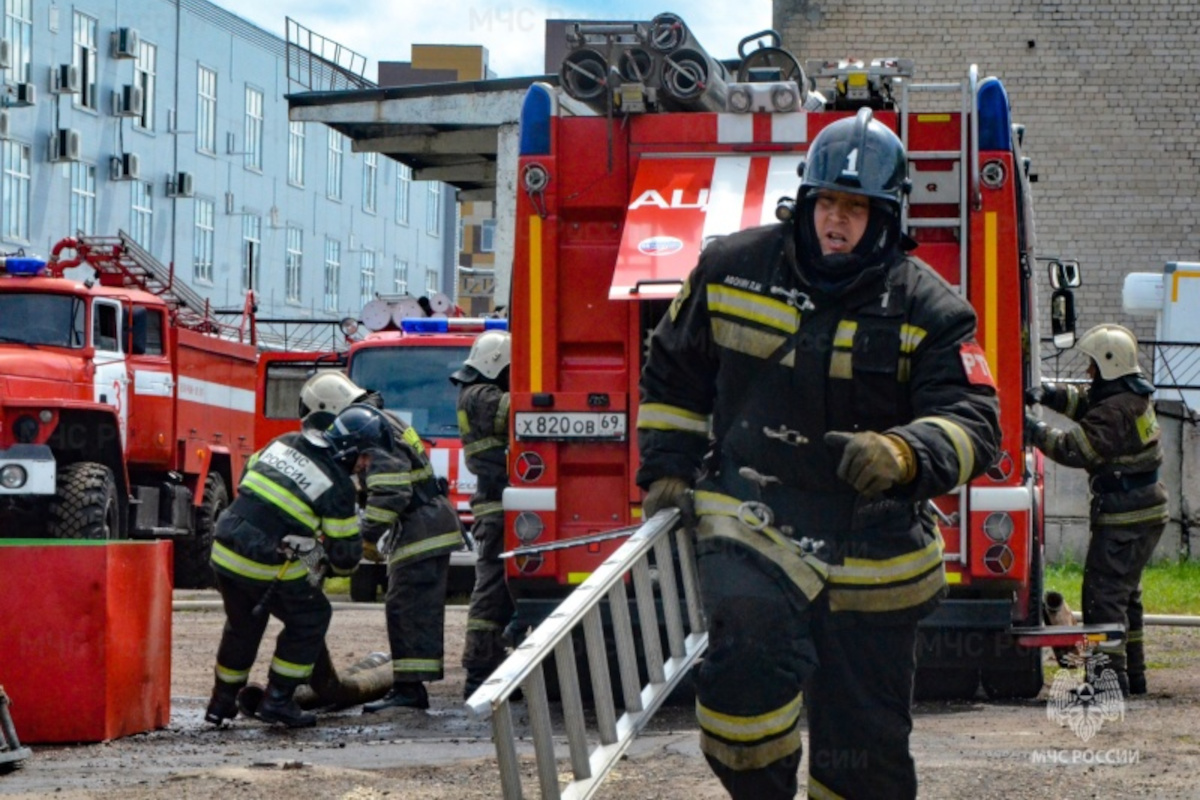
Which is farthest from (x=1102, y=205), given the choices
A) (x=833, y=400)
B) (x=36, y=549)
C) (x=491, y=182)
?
(x=833, y=400)

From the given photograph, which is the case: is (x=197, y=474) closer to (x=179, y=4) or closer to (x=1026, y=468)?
(x=1026, y=468)

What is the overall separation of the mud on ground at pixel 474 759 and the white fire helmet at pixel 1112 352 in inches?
61.7

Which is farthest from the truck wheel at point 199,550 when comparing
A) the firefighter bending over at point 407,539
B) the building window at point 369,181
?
the building window at point 369,181

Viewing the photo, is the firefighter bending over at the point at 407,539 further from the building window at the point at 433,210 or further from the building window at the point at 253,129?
the building window at the point at 433,210

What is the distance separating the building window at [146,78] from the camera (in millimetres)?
Answer: 39906

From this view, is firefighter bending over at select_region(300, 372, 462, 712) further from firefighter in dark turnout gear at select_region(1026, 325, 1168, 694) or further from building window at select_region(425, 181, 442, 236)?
building window at select_region(425, 181, 442, 236)

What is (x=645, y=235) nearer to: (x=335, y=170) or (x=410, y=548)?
(x=410, y=548)

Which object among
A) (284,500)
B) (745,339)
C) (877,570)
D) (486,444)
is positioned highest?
(745,339)

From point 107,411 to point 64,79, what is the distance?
21.4 m

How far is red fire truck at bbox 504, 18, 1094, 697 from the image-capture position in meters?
8.61

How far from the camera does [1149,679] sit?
10703mm

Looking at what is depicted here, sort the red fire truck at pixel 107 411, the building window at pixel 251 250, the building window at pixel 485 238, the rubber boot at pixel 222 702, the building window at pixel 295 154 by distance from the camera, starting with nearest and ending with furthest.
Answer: the rubber boot at pixel 222 702 < the red fire truck at pixel 107 411 < the building window at pixel 251 250 < the building window at pixel 295 154 < the building window at pixel 485 238

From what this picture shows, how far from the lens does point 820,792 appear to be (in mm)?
4895

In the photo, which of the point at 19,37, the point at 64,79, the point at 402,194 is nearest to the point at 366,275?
the point at 402,194
